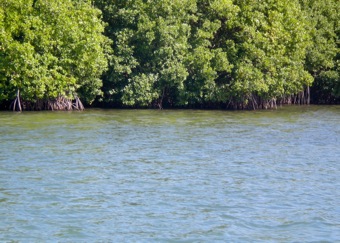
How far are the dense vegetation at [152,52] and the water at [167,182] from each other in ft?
18.5

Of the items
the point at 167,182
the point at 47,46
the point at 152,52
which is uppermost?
the point at 47,46

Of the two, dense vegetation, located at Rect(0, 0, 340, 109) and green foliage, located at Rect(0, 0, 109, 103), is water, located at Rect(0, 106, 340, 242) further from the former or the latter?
dense vegetation, located at Rect(0, 0, 340, 109)

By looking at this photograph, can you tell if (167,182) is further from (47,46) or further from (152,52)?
(152,52)

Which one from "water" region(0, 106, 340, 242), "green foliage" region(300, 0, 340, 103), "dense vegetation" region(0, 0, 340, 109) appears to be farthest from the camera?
"green foliage" region(300, 0, 340, 103)

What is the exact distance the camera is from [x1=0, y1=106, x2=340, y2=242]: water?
13664 millimetres

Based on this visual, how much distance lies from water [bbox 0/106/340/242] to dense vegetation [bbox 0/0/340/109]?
5.63m

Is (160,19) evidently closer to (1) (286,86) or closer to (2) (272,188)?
(1) (286,86)

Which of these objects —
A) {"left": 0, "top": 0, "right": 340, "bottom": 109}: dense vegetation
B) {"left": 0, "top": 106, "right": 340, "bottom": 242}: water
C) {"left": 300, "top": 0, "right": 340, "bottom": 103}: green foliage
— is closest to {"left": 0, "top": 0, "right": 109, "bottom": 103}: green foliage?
{"left": 0, "top": 0, "right": 340, "bottom": 109}: dense vegetation

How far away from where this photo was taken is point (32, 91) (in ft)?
116

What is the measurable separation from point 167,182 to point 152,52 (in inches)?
862

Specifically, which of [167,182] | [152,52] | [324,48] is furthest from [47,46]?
[167,182]

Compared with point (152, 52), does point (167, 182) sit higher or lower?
lower

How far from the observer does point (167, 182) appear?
18.2 meters

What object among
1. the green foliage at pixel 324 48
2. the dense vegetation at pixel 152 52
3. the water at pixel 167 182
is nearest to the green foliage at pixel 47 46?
the dense vegetation at pixel 152 52
